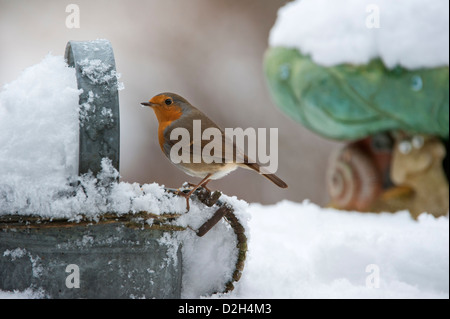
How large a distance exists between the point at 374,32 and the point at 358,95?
0.27 meters

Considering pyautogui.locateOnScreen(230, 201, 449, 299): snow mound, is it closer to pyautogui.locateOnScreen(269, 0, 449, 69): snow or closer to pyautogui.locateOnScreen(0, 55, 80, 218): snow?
pyautogui.locateOnScreen(0, 55, 80, 218): snow

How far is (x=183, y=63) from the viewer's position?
577 cm

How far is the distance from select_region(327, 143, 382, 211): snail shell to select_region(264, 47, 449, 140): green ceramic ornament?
156 millimetres

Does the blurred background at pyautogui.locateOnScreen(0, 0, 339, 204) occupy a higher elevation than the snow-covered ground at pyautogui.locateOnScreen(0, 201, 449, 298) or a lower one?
higher

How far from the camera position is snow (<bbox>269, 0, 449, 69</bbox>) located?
2.10 m

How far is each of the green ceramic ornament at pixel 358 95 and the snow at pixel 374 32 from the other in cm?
4

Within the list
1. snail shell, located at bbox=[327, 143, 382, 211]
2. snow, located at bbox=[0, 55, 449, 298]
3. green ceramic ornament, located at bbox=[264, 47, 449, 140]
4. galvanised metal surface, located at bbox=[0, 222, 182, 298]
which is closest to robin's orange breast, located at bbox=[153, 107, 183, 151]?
snow, located at bbox=[0, 55, 449, 298]

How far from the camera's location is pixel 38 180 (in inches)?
39.4

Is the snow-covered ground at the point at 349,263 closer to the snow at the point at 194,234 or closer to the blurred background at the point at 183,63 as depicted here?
the snow at the point at 194,234

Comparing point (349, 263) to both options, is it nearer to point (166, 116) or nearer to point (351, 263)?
point (351, 263)

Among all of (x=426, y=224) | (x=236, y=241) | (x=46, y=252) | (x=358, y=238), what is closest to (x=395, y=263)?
(x=358, y=238)

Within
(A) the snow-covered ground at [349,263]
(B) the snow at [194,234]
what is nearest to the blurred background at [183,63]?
(A) the snow-covered ground at [349,263]
